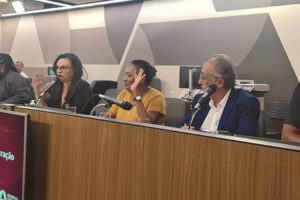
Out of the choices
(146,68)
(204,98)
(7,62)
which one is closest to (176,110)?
(146,68)

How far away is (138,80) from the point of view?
2.56 metres

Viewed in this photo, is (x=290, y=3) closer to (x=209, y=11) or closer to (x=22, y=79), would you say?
(x=209, y=11)

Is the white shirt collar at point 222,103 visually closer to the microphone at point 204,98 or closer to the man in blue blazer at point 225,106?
the man in blue blazer at point 225,106

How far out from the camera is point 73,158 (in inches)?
38.6

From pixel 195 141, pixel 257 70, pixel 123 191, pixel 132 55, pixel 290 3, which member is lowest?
pixel 123 191

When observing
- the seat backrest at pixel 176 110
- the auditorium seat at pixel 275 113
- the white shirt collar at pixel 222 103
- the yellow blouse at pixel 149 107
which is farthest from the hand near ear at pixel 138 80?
the auditorium seat at pixel 275 113

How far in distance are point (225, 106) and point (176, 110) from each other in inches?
27.4

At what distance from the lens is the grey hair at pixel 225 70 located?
198cm

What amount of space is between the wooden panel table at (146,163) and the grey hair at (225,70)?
4.20ft

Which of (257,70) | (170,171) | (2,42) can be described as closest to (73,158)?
(170,171)

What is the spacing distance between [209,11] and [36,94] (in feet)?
11.1

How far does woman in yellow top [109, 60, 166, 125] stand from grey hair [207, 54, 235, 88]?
619 mm

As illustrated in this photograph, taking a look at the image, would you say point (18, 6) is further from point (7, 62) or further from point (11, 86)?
point (11, 86)

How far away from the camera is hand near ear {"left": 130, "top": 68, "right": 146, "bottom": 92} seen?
2512 millimetres
